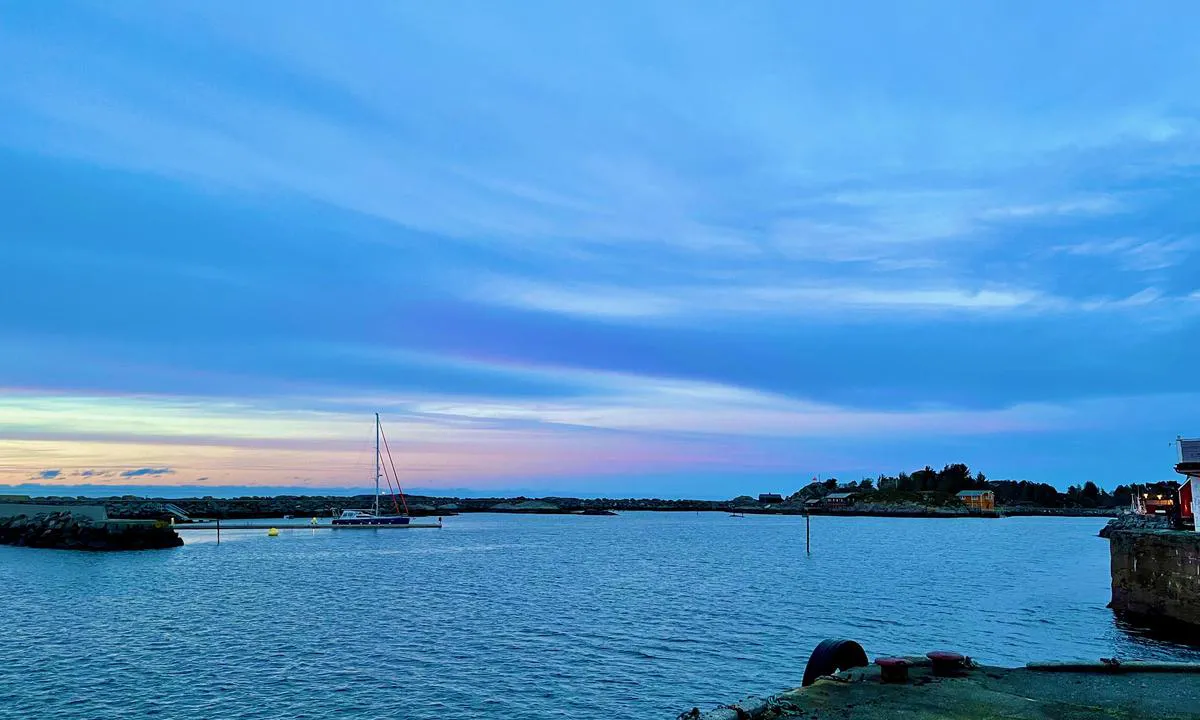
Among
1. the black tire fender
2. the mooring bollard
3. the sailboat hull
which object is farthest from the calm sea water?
the sailboat hull

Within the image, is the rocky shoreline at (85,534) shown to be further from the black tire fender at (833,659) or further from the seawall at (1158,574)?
the seawall at (1158,574)

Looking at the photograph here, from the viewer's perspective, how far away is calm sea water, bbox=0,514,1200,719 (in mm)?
29359

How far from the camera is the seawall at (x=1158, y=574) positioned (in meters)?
38.1

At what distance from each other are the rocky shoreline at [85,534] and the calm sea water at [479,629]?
12.0 m

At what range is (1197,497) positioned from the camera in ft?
141

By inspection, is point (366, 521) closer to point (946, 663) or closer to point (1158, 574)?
point (1158, 574)

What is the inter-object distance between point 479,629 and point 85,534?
80.3 m

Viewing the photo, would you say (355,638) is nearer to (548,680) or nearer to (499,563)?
(548,680)

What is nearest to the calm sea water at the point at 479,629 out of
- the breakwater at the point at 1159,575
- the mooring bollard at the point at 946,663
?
the breakwater at the point at 1159,575

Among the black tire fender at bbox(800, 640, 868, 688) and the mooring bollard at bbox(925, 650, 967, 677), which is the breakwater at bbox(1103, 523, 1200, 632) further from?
the black tire fender at bbox(800, 640, 868, 688)

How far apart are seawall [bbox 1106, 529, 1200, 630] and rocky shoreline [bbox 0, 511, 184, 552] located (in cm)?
10576

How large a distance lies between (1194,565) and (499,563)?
216ft

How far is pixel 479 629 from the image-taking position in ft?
145

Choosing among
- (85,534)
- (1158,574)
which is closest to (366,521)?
(85,534)
